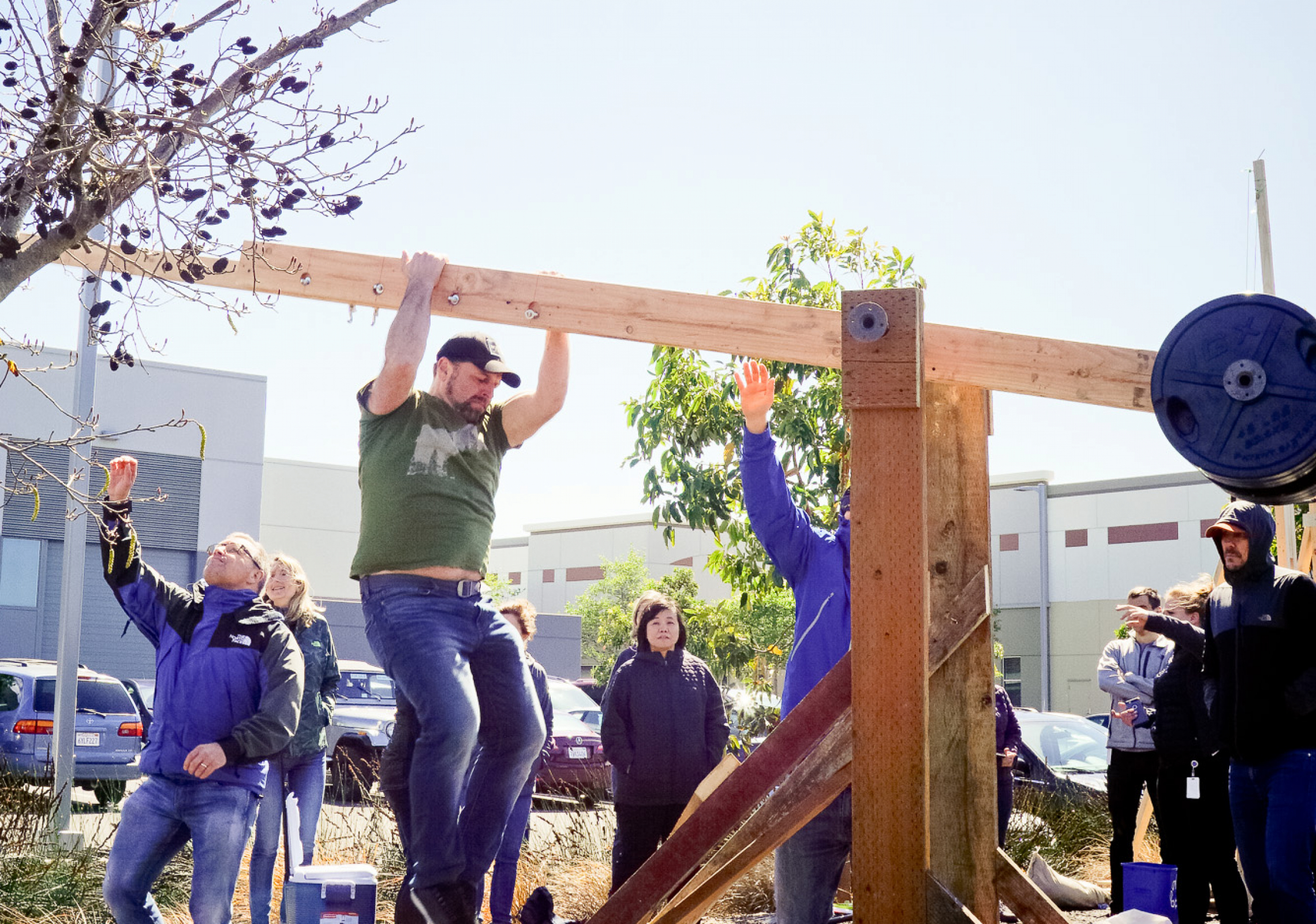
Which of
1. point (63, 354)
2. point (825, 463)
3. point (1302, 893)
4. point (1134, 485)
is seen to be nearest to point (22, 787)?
point (825, 463)

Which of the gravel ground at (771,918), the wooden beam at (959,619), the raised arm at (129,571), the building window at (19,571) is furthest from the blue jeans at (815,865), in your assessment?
the building window at (19,571)

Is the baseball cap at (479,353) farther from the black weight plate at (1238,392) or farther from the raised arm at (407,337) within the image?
the black weight plate at (1238,392)

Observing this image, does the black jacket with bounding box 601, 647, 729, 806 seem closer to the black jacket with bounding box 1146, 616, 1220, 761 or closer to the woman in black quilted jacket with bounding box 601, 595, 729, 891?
the woman in black quilted jacket with bounding box 601, 595, 729, 891

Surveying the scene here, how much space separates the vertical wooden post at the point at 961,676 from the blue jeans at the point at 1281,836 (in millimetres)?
1470

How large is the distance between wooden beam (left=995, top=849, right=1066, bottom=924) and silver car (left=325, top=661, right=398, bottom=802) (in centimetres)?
960

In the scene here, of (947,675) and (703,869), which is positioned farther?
(947,675)

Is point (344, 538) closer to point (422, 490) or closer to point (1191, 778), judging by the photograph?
point (1191, 778)

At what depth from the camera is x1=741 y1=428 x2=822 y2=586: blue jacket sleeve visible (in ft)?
14.3

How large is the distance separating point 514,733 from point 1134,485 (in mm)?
42826

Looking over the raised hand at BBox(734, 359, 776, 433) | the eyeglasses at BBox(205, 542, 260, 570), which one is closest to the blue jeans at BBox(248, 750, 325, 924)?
the eyeglasses at BBox(205, 542, 260, 570)

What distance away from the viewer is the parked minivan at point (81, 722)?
12.9 m

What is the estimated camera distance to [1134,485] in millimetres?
43375

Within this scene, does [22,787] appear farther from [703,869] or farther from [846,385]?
[846,385]

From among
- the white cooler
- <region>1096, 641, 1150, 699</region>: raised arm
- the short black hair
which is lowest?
the white cooler
